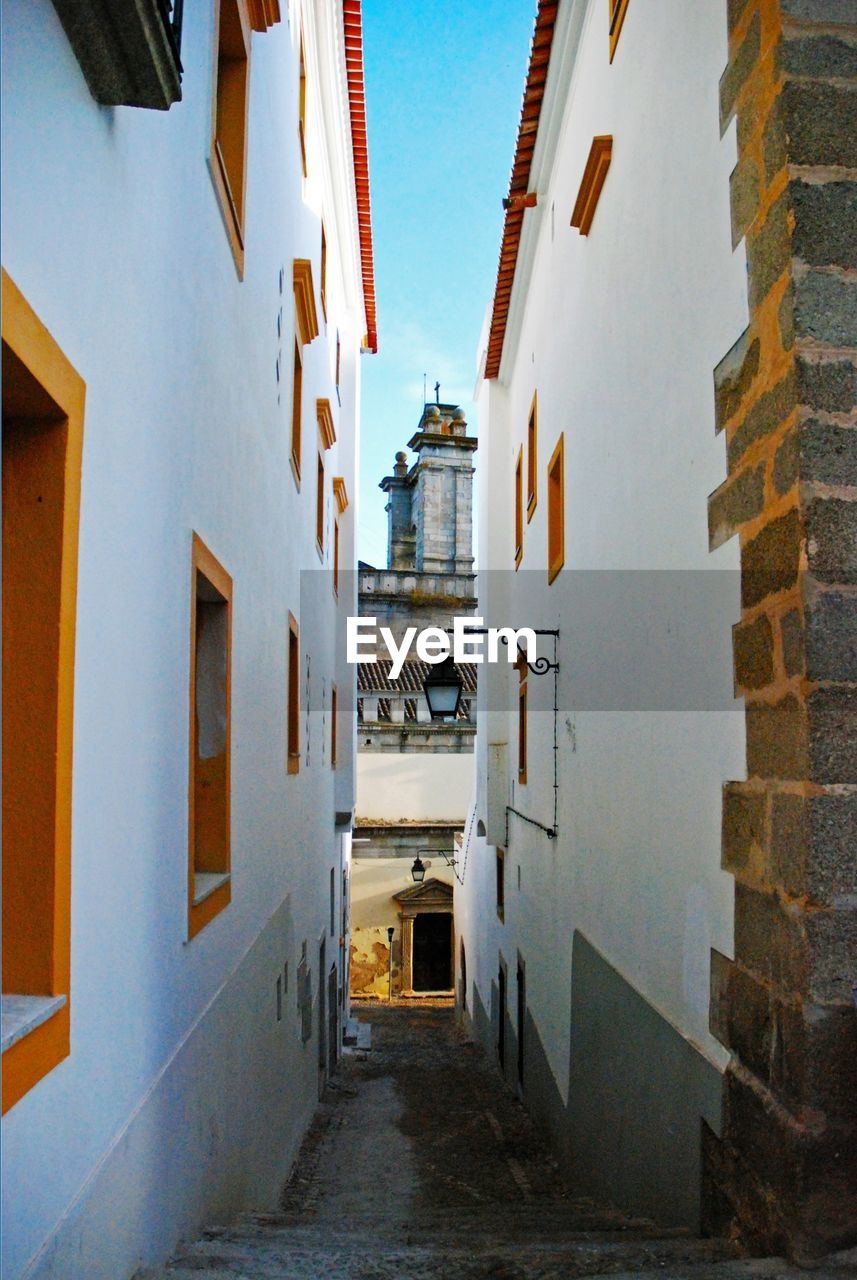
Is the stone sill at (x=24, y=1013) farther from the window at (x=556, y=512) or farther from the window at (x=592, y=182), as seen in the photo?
the window at (x=556, y=512)

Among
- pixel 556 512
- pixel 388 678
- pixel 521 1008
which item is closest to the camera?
pixel 556 512

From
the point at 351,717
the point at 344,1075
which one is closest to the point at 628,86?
the point at 351,717

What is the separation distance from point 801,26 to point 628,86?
2.78m

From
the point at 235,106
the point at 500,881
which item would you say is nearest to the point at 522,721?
the point at 500,881

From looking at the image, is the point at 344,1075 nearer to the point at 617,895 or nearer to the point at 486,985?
the point at 486,985

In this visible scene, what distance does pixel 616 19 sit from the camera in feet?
22.7

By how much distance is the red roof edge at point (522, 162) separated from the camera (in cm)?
862

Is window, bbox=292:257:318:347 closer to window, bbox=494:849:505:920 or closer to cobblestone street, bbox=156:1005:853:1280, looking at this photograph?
cobblestone street, bbox=156:1005:853:1280

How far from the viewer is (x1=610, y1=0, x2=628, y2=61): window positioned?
6.76 metres

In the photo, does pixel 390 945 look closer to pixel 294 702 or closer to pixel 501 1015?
pixel 501 1015

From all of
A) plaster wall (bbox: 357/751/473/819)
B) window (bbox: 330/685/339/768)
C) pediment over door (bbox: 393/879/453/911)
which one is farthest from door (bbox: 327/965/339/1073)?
→ plaster wall (bbox: 357/751/473/819)

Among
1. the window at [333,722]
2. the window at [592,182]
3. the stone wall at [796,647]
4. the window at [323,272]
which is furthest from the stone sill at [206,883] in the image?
the window at [333,722]

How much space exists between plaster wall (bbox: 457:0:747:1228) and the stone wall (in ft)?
0.82

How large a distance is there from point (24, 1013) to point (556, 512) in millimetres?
7573
